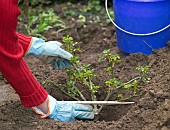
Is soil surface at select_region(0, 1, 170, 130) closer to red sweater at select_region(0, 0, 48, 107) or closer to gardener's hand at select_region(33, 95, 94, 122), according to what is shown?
gardener's hand at select_region(33, 95, 94, 122)

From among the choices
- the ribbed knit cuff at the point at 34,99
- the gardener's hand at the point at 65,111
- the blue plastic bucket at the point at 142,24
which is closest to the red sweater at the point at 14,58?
the ribbed knit cuff at the point at 34,99

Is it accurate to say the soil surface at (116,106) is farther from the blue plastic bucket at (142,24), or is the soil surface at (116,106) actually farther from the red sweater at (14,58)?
the red sweater at (14,58)

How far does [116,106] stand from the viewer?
3328mm

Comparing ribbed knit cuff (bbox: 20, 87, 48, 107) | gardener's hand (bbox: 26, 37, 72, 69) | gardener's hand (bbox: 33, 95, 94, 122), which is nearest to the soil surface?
gardener's hand (bbox: 33, 95, 94, 122)

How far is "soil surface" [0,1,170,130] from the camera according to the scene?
2951 millimetres

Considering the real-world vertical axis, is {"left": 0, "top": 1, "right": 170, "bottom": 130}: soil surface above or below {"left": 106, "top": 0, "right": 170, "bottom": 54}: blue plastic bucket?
below

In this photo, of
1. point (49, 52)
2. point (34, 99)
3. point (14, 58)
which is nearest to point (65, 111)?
point (34, 99)

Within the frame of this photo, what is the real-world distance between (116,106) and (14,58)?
3.03ft

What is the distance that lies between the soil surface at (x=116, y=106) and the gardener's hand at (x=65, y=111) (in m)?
0.05

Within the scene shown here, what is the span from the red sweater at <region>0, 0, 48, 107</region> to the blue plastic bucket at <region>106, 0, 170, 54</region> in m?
1.04

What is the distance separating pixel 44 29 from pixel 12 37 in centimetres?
189

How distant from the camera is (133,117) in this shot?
9.87 feet

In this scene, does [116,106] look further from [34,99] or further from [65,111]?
[34,99]

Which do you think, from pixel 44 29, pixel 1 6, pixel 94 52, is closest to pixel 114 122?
pixel 1 6
